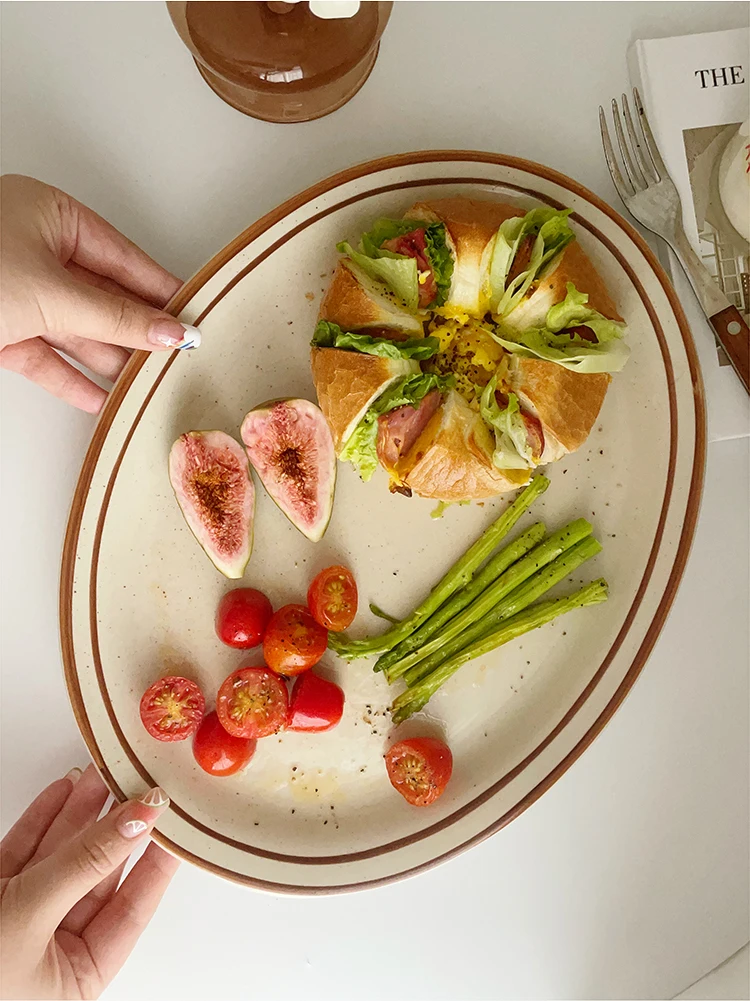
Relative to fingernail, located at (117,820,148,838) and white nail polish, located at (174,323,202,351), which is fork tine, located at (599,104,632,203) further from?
fingernail, located at (117,820,148,838)

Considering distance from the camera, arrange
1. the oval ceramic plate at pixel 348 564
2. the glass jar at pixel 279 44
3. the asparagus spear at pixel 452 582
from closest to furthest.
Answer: the glass jar at pixel 279 44
the oval ceramic plate at pixel 348 564
the asparagus spear at pixel 452 582

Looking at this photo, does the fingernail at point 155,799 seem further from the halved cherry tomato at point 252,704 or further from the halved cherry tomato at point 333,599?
the halved cherry tomato at point 333,599

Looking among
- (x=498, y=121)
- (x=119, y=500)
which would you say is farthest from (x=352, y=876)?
(x=498, y=121)

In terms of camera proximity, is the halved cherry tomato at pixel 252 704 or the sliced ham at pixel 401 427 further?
the halved cherry tomato at pixel 252 704

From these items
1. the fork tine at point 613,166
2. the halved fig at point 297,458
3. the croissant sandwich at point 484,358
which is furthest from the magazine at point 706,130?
the halved fig at point 297,458

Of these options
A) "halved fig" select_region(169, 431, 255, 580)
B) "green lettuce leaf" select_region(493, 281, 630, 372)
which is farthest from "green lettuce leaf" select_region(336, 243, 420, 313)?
"halved fig" select_region(169, 431, 255, 580)

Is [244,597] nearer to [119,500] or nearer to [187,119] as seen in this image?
[119,500]

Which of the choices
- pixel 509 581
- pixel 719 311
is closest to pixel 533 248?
pixel 719 311
